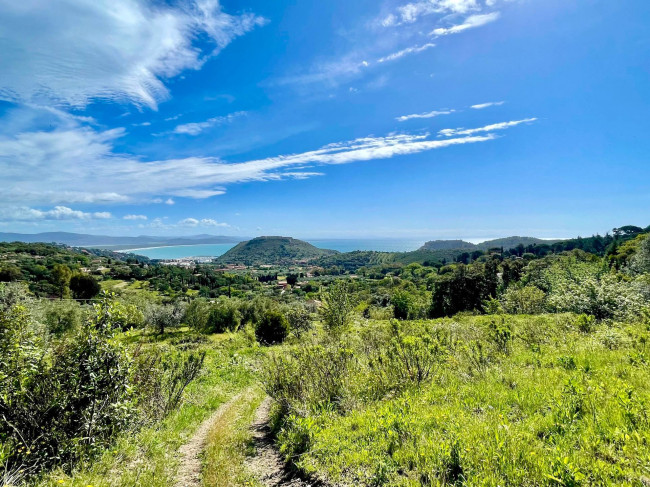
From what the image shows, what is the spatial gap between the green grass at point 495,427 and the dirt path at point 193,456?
201 cm

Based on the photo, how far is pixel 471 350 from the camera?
8.29m

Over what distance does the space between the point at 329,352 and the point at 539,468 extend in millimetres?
5640

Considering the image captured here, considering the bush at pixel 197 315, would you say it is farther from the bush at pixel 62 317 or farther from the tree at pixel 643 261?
the tree at pixel 643 261

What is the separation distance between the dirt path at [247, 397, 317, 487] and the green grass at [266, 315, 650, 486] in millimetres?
286

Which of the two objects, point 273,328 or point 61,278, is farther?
point 61,278

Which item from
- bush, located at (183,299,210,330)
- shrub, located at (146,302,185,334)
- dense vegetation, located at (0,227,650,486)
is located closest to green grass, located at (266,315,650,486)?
dense vegetation, located at (0,227,650,486)

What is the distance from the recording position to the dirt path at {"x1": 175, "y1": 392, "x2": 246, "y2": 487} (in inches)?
225

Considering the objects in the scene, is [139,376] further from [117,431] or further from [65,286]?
[65,286]

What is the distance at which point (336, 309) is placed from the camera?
755 inches

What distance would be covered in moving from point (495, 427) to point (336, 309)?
49.5 feet

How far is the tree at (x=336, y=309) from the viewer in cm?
1895

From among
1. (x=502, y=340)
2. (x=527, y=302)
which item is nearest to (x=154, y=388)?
(x=502, y=340)

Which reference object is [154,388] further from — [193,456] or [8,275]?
[8,275]

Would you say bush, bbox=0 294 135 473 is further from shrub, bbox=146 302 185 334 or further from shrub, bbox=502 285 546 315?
shrub, bbox=146 302 185 334
